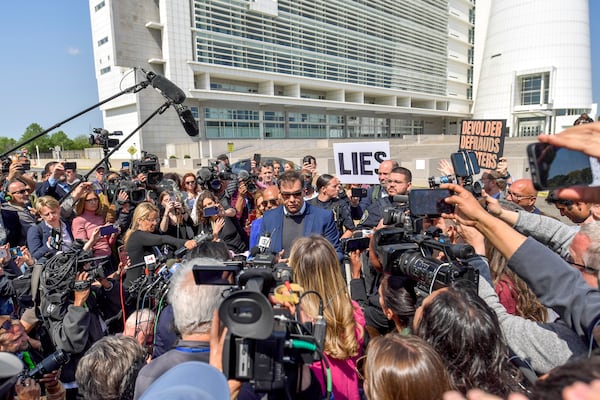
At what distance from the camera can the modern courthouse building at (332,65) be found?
113 ft

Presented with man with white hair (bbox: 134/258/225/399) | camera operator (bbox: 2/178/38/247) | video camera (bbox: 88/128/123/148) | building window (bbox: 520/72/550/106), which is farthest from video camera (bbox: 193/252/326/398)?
building window (bbox: 520/72/550/106)

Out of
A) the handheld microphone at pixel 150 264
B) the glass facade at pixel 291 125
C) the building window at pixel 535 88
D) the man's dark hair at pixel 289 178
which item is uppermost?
the building window at pixel 535 88

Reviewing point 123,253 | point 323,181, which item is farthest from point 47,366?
point 323,181

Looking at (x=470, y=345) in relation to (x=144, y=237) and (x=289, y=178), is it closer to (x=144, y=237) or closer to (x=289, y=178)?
(x=289, y=178)

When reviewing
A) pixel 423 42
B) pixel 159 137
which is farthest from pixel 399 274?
pixel 423 42

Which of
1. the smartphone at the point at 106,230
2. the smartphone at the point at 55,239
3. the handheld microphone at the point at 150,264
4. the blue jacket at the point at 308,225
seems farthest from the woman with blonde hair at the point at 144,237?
the blue jacket at the point at 308,225

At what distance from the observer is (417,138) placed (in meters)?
45.7

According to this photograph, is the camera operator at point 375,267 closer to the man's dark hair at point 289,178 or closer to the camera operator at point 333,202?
the camera operator at point 333,202

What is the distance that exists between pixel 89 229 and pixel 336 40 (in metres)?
45.2

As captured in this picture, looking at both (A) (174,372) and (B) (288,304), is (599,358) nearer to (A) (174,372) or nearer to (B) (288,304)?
(B) (288,304)

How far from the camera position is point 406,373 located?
135 cm

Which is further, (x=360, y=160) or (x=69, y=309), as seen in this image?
(x=360, y=160)

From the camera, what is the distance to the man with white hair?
1.62 m

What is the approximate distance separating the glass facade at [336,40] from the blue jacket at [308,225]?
3524 cm
